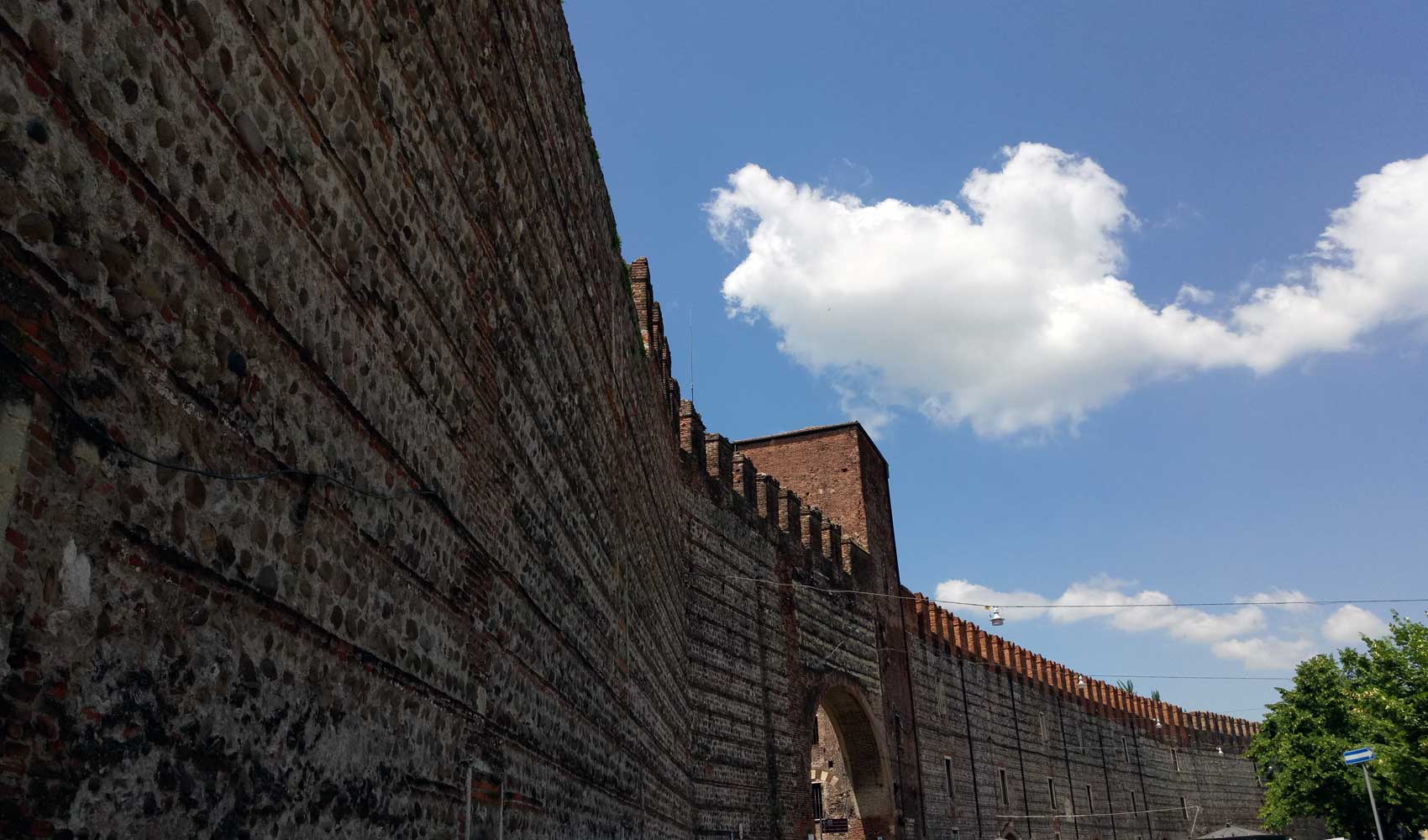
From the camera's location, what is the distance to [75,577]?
2.12 m

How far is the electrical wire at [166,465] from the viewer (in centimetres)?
204

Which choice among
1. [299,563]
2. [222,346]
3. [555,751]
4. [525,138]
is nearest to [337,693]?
[299,563]

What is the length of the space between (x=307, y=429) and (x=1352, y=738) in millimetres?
31113

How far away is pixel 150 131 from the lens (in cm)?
245

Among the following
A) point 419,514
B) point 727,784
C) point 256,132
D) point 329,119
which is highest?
point 329,119

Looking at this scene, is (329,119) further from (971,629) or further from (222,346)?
(971,629)

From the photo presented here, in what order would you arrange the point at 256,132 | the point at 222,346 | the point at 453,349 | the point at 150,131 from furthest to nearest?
the point at 453,349
the point at 256,132
the point at 222,346
the point at 150,131

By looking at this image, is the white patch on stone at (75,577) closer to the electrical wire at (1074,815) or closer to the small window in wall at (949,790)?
the small window in wall at (949,790)

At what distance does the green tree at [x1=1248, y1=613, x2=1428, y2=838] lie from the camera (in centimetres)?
2031

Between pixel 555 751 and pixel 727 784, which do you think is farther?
pixel 727 784

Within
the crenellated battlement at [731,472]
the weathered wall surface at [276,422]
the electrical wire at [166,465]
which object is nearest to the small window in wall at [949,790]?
the crenellated battlement at [731,472]

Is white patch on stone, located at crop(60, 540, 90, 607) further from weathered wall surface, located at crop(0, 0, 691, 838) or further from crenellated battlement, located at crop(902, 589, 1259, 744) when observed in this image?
crenellated battlement, located at crop(902, 589, 1259, 744)

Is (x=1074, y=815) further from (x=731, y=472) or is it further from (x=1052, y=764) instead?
(x=731, y=472)

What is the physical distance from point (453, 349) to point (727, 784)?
11.2 meters
